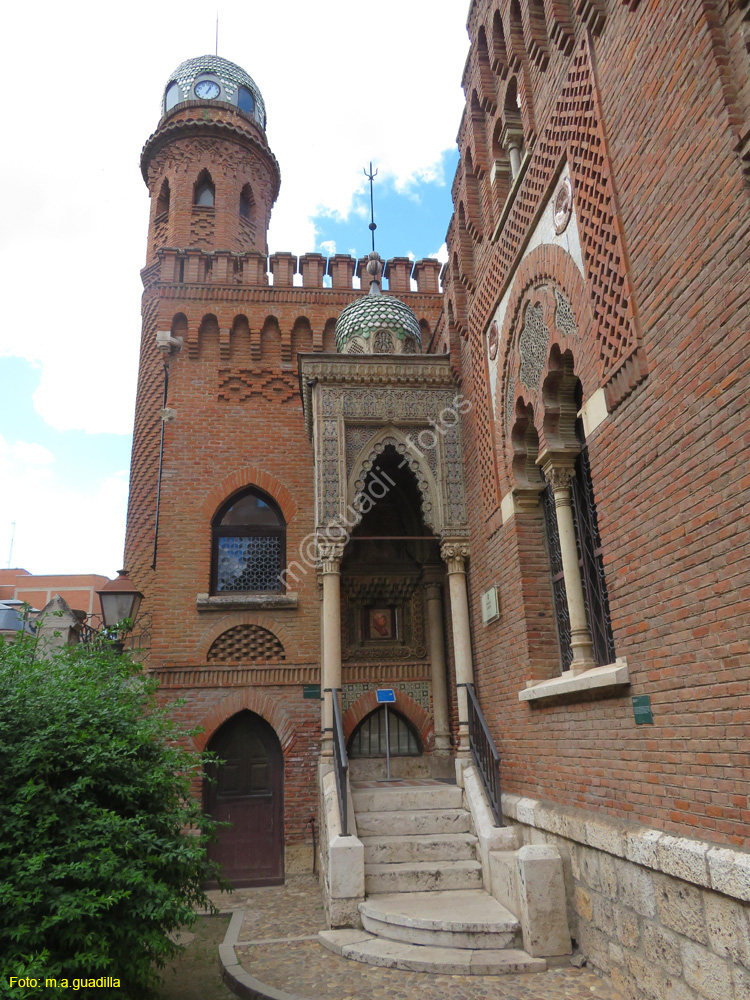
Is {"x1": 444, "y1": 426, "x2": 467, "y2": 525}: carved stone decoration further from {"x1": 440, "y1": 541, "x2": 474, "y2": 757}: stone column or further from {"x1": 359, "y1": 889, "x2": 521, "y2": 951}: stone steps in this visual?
{"x1": 359, "y1": 889, "x2": 521, "y2": 951}: stone steps

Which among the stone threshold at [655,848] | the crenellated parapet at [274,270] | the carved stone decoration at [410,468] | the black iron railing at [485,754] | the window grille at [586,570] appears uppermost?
the crenellated parapet at [274,270]

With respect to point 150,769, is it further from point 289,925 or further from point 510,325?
point 510,325

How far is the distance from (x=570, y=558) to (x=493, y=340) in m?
3.09

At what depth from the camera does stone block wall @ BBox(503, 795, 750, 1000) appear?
3.57 metres

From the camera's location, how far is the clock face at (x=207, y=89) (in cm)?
1448

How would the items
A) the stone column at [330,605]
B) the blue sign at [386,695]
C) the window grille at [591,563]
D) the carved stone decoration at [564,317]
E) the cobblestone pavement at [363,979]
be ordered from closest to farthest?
the cobblestone pavement at [363,979], the window grille at [591,563], the carved stone decoration at [564,317], the stone column at [330,605], the blue sign at [386,695]

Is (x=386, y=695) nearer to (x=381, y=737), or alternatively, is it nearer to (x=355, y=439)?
(x=381, y=737)

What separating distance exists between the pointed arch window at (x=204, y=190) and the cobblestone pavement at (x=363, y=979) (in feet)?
40.9

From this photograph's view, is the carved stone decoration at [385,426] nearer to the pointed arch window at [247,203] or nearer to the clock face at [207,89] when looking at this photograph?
the pointed arch window at [247,203]

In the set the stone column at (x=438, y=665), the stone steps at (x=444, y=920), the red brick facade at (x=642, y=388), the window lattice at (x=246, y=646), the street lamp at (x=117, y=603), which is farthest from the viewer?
the window lattice at (x=246, y=646)

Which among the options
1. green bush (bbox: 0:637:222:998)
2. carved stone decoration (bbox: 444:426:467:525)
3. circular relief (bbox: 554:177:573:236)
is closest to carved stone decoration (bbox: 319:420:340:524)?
carved stone decoration (bbox: 444:426:467:525)

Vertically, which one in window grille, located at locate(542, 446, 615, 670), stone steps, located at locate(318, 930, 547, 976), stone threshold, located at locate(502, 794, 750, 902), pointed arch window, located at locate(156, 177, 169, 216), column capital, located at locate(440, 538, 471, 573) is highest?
pointed arch window, located at locate(156, 177, 169, 216)

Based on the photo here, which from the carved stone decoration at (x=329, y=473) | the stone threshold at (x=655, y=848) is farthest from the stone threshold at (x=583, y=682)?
the carved stone decoration at (x=329, y=473)

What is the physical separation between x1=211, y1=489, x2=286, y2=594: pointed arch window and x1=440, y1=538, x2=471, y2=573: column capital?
3.12m
